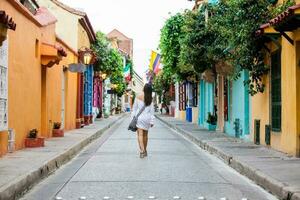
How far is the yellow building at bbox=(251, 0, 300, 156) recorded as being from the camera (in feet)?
44.6

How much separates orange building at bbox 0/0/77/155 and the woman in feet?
9.88

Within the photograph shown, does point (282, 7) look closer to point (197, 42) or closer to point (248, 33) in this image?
point (248, 33)

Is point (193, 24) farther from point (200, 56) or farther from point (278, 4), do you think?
point (278, 4)

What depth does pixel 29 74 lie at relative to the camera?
651 inches

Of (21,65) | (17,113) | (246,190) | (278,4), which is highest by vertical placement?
(278,4)

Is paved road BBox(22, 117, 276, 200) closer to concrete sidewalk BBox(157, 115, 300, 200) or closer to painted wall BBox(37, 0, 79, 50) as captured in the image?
concrete sidewalk BBox(157, 115, 300, 200)

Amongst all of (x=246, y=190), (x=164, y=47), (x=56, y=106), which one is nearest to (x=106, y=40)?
(x=164, y=47)

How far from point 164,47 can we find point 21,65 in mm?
21280

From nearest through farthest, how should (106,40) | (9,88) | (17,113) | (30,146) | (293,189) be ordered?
(293,189) < (9,88) < (17,113) < (30,146) < (106,40)

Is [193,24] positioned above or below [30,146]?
above

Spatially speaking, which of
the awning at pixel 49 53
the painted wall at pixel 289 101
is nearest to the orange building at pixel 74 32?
the awning at pixel 49 53

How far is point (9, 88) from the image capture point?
46.3 feet

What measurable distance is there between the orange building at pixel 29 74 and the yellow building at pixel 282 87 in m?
6.02

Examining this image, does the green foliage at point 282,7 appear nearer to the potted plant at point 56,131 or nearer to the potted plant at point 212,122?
the potted plant at point 56,131
